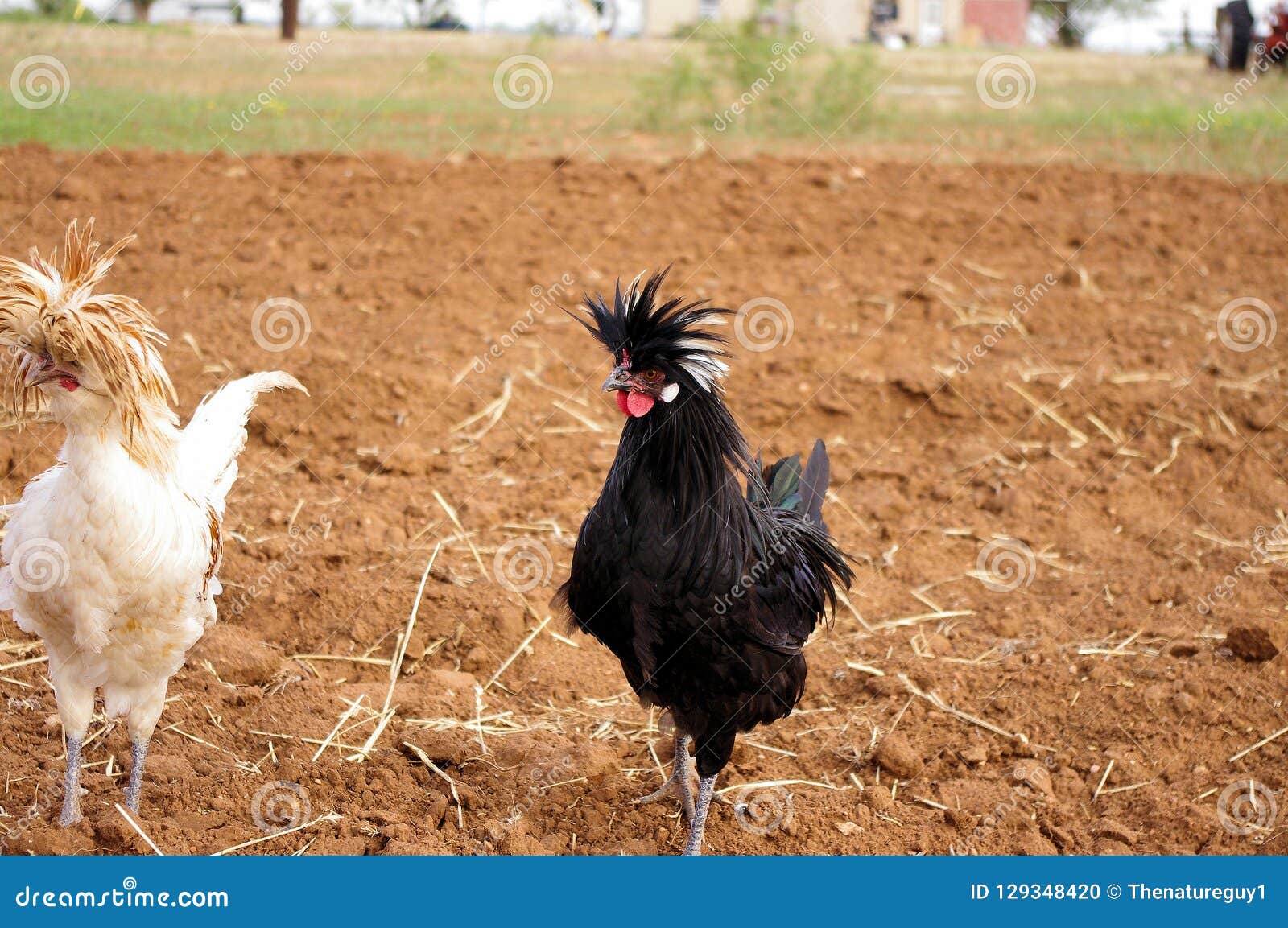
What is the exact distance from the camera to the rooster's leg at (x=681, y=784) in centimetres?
466

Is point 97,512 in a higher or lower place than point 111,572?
higher

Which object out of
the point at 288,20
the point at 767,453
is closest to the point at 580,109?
the point at 288,20

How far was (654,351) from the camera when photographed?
3.71m

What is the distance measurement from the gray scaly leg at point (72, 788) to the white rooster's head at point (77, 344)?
3.84ft

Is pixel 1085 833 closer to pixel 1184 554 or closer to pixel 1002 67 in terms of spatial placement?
pixel 1184 554

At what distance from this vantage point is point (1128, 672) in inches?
212

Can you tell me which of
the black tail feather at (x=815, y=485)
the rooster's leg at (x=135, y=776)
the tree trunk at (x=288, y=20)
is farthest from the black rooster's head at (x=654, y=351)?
the tree trunk at (x=288, y=20)

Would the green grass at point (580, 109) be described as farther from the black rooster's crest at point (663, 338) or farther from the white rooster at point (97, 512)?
the black rooster's crest at point (663, 338)

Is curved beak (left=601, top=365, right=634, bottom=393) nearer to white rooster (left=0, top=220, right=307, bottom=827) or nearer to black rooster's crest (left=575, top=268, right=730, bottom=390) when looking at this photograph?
black rooster's crest (left=575, top=268, right=730, bottom=390)

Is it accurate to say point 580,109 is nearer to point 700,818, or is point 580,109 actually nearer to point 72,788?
point 700,818

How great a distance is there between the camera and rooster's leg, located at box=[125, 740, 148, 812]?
4121mm

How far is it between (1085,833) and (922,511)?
278 centimetres

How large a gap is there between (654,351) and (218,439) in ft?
6.19

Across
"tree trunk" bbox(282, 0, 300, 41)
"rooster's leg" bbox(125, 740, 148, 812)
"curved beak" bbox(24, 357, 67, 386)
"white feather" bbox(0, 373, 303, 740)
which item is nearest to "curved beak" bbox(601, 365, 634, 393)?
"white feather" bbox(0, 373, 303, 740)
